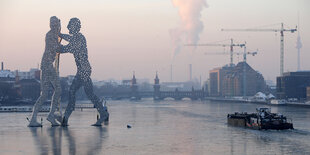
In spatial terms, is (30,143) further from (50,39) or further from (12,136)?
(50,39)

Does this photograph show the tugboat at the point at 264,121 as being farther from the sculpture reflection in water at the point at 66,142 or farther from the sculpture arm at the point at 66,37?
the sculpture arm at the point at 66,37

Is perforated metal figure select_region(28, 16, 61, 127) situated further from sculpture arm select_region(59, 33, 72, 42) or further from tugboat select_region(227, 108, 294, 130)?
tugboat select_region(227, 108, 294, 130)

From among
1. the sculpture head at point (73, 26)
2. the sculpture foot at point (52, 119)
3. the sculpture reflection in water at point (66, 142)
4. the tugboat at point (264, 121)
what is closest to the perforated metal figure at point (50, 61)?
the sculpture foot at point (52, 119)

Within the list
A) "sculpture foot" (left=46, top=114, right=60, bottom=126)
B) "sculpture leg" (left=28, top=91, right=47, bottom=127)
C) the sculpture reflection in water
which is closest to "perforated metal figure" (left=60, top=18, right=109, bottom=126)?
"sculpture foot" (left=46, top=114, right=60, bottom=126)

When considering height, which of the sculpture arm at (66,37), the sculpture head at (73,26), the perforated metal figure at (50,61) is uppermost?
the sculpture head at (73,26)

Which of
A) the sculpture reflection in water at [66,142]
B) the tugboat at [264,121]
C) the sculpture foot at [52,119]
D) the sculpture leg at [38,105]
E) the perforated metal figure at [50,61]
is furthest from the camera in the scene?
the sculpture foot at [52,119]

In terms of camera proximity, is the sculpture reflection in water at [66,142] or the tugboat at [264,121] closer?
the sculpture reflection in water at [66,142]

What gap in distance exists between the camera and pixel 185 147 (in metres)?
48.9

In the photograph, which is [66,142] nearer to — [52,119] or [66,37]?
[52,119]

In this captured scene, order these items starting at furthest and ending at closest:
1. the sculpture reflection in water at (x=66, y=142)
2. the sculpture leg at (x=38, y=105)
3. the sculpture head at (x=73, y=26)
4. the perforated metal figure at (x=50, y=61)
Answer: the sculpture leg at (x=38, y=105) → the perforated metal figure at (x=50, y=61) → the sculpture head at (x=73, y=26) → the sculpture reflection in water at (x=66, y=142)

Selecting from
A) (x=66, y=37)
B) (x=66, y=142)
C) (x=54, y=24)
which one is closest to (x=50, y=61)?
(x=66, y=37)

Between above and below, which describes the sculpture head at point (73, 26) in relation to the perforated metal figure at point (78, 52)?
above

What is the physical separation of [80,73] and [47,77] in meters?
4.45

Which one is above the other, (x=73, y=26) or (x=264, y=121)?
(x=73, y=26)
